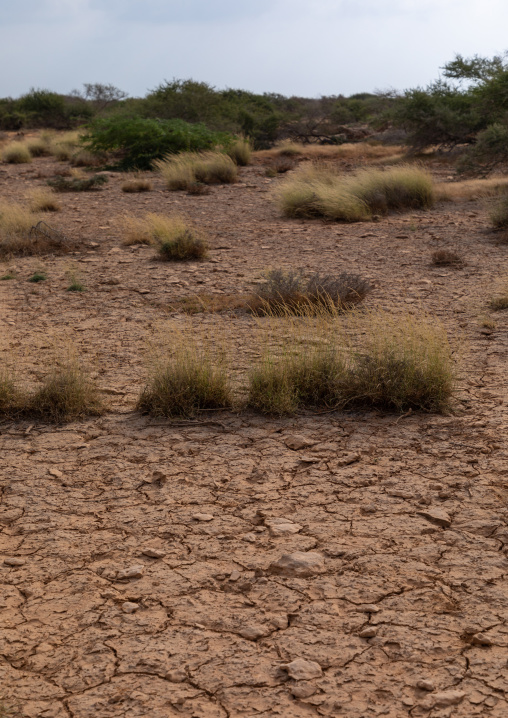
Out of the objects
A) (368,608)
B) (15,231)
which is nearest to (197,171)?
(15,231)

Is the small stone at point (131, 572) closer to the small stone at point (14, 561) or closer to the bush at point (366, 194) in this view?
the small stone at point (14, 561)

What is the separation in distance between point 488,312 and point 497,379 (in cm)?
181

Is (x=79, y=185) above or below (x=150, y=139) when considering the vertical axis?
below

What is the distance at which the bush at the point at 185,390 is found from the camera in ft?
14.5

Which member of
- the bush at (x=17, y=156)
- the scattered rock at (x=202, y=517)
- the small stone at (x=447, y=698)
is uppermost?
the bush at (x=17, y=156)

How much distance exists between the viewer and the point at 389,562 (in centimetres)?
299

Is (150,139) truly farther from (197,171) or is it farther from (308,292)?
(308,292)

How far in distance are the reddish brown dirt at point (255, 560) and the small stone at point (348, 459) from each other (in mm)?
11

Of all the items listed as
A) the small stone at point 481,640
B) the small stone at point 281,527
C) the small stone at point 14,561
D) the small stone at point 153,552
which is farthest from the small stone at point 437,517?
the small stone at point 14,561

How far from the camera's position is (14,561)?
10.00 feet

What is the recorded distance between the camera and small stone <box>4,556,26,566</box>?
9.96ft

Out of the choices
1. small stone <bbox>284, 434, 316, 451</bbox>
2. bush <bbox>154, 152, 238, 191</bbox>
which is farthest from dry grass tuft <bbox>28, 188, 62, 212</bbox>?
small stone <bbox>284, 434, 316, 451</bbox>

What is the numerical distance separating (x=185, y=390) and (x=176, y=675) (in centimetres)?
223

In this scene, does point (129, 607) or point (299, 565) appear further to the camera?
point (299, 565)
